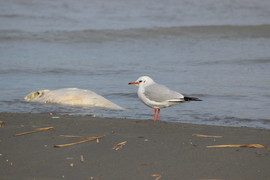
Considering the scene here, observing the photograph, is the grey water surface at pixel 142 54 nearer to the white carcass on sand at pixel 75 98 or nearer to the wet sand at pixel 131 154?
the white carcass on sand at pixel 75 98

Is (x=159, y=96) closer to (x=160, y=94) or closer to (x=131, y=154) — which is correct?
(x=160, y=94)

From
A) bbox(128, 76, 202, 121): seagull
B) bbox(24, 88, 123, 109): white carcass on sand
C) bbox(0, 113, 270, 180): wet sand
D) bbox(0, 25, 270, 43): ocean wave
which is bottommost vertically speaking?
bbox(0, 113, 270, 180): wet sand

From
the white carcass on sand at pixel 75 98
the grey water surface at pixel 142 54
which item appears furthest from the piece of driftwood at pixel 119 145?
the white carcass on sand at pixel 75 98

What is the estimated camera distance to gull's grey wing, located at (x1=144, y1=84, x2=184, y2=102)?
6.12 metres

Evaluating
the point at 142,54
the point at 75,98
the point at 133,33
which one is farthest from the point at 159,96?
the point at 133,33

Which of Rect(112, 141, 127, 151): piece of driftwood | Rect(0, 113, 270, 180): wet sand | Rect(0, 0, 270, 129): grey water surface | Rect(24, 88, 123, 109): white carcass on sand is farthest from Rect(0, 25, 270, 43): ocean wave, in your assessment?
Rect(112, 141, 127, 151): piece of driftwood

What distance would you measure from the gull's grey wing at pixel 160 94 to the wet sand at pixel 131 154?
1020mm

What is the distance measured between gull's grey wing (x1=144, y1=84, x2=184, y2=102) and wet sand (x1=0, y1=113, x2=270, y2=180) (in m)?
1.02

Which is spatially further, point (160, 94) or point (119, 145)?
point (160, 94)

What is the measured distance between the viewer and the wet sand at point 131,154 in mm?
3580

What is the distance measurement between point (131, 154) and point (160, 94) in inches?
89.4

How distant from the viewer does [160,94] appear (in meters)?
6.19

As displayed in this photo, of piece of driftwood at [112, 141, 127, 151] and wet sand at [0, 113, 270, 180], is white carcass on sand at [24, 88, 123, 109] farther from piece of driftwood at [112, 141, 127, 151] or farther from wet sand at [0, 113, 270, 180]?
piece of driftwood at [112, 141, 127, 151]

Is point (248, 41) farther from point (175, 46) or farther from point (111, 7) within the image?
point (111, 7)
